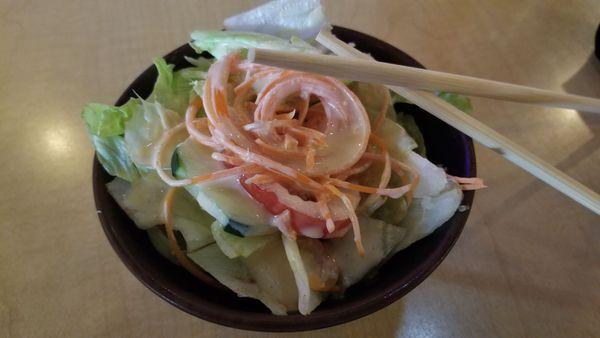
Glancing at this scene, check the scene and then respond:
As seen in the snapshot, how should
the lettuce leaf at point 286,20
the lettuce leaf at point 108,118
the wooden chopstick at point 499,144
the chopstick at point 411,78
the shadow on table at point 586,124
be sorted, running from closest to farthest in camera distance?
the chopstick at point 411,78
the wooden chopstick at point 499,144
the lettuce leaf at point 108,118
the lettuce leaf at point 286,20
the shadow on table at point 586,124

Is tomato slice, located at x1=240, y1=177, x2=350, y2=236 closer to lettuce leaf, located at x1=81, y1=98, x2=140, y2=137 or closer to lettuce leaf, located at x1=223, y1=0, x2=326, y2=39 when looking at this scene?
lettuce leaf, located at x1=81, y1=98, x2=140, y2=137

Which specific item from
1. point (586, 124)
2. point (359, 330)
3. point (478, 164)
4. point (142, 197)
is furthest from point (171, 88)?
point (586, 124)

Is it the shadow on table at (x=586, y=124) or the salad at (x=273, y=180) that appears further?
the shadow on table at (x=586, y=124)

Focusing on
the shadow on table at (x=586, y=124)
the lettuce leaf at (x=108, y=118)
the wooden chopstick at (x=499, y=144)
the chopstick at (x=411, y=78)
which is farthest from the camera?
the shadow on table at (x=586, y=124)

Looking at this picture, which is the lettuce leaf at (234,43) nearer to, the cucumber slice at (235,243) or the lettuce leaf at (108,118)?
the lettuce leaf at (108,118)

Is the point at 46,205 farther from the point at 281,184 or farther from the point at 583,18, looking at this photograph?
the point at 583,18

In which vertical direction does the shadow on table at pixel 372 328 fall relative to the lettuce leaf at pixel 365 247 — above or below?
below

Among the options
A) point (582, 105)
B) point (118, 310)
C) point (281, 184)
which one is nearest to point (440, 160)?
point (582, 105)

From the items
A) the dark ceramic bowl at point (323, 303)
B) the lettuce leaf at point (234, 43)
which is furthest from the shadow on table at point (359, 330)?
the lettuce leaf at point (234, 43)
